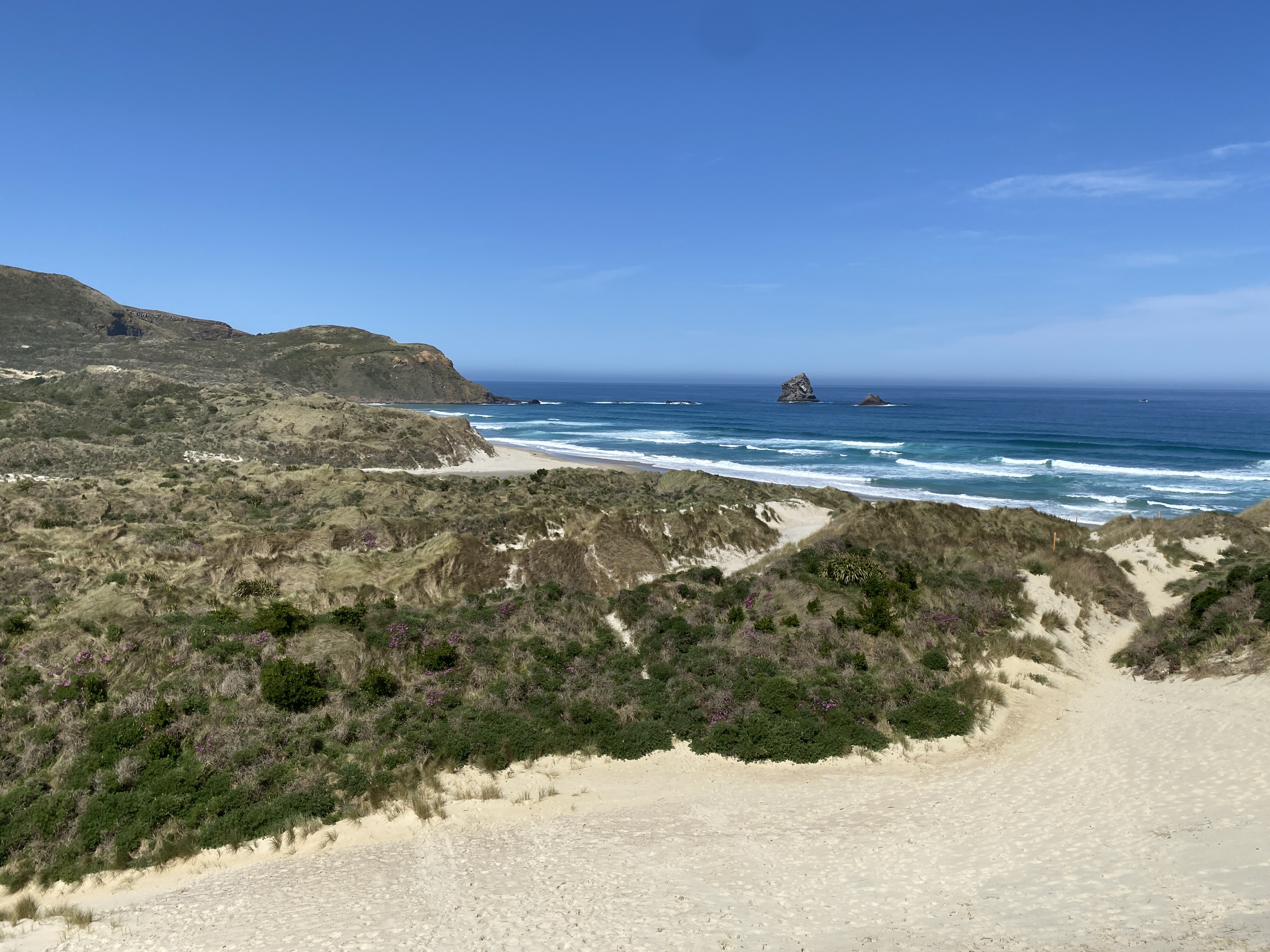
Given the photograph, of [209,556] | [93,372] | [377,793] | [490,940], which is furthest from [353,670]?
[93,372]

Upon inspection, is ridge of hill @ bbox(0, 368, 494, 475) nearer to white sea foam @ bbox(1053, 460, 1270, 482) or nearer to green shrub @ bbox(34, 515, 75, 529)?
green shrub @ bbox(34, 515, 75, 529)

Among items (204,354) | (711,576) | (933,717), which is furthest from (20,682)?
(204,354)

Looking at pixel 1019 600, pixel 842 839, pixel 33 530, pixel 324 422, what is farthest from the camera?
pixel 324 422

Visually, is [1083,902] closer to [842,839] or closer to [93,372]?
[842,839]

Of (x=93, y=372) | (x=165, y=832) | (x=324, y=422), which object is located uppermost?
(x=93, y=372)

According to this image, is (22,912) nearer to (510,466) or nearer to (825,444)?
(510,466)

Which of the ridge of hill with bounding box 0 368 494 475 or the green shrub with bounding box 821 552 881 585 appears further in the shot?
the ridge of hill with bounding box 0 368 494 475

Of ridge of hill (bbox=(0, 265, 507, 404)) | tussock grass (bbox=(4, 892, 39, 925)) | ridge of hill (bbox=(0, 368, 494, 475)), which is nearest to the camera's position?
tussock grass (bbox=(4, 892, 39, 925))

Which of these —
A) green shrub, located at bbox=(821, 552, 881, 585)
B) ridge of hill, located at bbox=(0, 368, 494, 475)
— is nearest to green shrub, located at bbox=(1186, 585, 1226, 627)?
green shrub, located at bbox=(821, 552, 881, 585)
